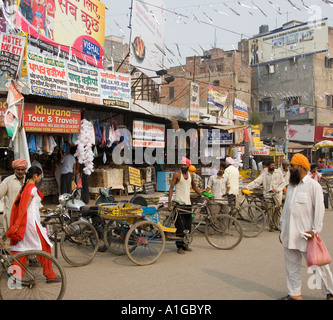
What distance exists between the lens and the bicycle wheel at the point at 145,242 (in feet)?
19.4

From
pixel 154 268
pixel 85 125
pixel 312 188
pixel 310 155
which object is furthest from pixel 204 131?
pixel 310 155

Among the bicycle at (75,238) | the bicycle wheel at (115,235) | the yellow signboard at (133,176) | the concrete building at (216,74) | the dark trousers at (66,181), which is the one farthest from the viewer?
the concrete building at (216,74)

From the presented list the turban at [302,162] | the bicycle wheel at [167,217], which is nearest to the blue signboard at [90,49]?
the bicycle wheel at [167,217]

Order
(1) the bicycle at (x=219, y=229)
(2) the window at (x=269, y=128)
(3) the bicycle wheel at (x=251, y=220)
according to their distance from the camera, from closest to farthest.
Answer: (1) the bicycle at (x=219, y=229) → (3) the bicycle wheel at (x=251, y=220) → (2) the window at (x=269, y=128)

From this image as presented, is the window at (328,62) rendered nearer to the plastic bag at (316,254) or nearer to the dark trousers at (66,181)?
the dark trousers at (66,181)

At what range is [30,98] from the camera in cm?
981

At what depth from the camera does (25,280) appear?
402 cm

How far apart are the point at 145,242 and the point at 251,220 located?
10.9ft

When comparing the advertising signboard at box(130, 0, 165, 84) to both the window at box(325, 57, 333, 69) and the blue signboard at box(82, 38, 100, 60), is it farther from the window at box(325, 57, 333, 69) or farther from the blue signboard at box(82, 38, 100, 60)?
the window at box(325, 57, 333, 69)

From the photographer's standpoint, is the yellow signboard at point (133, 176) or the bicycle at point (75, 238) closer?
the bicycle at point (75, 238)

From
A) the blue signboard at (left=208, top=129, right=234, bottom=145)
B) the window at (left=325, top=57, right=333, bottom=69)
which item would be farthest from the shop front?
the window at (left=325, top=57, right=333, bottom=69)

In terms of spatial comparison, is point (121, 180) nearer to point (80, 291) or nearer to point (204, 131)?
point (204, 131)

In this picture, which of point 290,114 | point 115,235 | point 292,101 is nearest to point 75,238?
point 115,235

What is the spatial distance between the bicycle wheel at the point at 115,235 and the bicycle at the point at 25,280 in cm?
216
